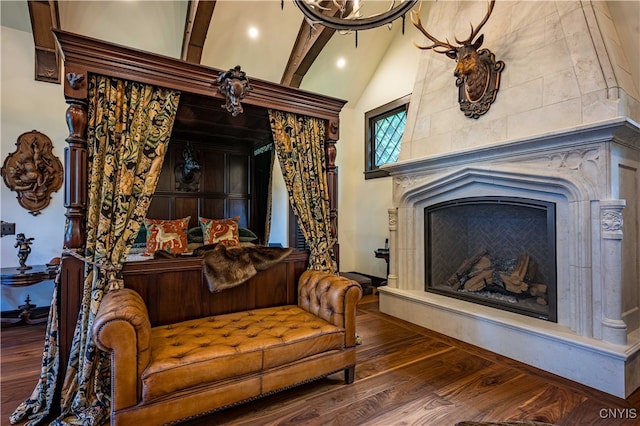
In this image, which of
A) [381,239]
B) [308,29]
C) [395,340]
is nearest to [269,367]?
[395,340]

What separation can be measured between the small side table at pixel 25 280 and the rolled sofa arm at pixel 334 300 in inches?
120

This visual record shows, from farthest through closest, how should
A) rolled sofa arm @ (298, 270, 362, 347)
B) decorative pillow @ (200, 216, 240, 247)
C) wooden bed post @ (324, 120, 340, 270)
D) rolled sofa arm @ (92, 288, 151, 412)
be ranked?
decorative pillow @ (200, 216, 240, 247), wooden bed post @ (324, 120, 340, 270), rolled sofa arm @ (298, 270, 362, 347), rolled sofa arm @ (92, 288, 151, 412)

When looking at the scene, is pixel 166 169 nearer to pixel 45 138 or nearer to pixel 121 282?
pixel 45 138

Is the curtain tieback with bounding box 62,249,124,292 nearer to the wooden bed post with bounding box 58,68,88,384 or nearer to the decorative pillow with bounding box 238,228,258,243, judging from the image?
the wooden bed post with bounding box 58,68,88,384

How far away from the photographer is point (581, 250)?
2.49 metres

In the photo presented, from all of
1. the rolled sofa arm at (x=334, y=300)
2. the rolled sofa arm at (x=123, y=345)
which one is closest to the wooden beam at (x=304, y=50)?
the rolled sofa arm at (x=334, y=300)

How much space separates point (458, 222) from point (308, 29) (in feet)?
11.5

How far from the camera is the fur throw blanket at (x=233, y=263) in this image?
99.3 inches

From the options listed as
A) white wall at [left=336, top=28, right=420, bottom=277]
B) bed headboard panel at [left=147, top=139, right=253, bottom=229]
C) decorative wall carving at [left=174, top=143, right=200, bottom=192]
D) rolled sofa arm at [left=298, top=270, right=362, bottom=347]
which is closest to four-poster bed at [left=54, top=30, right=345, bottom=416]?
rolled sofa arm at [left=298, top=270, right=362, bottom=347]

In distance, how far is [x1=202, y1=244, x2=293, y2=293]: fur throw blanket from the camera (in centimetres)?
252

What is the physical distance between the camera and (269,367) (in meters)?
2.04

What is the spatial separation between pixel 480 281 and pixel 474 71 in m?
2.27

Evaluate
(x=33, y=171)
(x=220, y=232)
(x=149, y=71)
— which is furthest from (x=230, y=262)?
(x=33, y=171)

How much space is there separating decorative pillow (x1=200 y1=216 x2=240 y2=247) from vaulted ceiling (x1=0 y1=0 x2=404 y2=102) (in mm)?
2267
